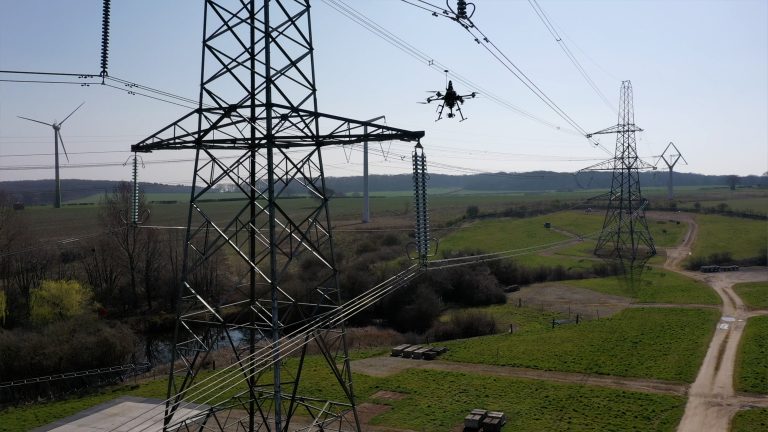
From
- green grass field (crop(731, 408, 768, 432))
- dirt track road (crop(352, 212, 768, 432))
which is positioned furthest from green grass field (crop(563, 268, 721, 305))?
green grass field (crop(731, 408, 768, 432))

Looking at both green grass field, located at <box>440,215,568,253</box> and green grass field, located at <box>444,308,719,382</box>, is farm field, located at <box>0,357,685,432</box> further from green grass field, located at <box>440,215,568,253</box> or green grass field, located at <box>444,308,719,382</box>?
green grass field, located at <box>440,215,568,253</box>

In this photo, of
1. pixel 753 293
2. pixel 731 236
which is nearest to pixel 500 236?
pixel 731 236

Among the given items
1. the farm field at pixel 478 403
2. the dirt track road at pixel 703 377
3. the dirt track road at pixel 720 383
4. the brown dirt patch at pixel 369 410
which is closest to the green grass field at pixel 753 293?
the dirt track road at pixel 720 383

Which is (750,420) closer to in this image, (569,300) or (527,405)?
(527,405)

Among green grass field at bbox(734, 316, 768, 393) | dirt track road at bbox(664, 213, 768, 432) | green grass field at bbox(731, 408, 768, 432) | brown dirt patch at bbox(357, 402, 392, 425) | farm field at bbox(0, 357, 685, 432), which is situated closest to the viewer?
green grass field at bbox(731, 408, 768, 432)

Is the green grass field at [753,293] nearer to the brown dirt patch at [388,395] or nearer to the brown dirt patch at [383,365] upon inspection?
the brown dirt patch at [383,365]
